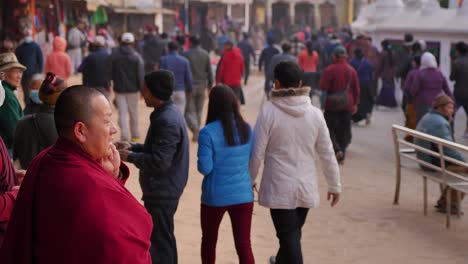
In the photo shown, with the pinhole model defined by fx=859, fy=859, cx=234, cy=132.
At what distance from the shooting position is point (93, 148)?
304 centimetres

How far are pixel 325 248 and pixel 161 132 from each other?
102 inches

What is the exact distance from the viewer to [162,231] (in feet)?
18.5

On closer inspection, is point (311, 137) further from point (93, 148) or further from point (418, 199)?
point (418, 199)

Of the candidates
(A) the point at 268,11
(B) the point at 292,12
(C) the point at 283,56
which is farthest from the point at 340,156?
(B) the point at 292,12

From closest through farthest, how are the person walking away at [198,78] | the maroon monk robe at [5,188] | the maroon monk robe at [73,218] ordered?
1. the maroon monk robe at [73,218]
2. the maroon monk robe at [5,188]
3. the person walking away at [198,78]

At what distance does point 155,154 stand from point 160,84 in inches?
18.3

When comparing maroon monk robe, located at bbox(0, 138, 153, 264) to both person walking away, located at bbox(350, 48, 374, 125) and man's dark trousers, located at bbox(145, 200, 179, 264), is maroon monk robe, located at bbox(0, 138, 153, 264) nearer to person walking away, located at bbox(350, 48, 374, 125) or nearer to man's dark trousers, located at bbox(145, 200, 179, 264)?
man's dark trousers, located at bbox(145, 200, 179, 264)

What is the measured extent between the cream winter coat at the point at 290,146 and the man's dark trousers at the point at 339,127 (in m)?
5.83

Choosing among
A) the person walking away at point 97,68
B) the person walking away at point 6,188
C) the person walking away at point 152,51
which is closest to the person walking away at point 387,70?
the person walking away at point 152,51

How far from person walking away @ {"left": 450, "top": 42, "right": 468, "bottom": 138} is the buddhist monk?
11.1m

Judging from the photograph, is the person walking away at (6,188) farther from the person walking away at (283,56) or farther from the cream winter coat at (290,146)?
the person walking away at (283,56)

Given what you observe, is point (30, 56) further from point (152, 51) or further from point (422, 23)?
point (422, 23)

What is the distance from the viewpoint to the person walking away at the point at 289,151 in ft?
18.5

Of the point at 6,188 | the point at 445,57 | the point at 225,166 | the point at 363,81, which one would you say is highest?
the point at 6,188
